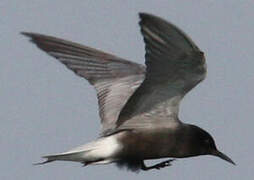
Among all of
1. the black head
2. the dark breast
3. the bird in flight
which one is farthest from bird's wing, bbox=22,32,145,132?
the black head

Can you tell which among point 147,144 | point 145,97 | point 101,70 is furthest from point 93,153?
point 101,70

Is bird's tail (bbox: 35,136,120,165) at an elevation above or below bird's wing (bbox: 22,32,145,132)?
below

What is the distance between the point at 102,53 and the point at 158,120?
1.62 meters

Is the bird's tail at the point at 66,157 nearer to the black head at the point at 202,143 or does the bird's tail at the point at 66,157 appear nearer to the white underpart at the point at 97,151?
the white underpart at the point at 97,151

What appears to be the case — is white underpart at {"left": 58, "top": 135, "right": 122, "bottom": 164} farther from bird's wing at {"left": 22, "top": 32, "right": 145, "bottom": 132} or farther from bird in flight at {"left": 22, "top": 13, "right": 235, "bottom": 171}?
bird's wing at {"left": 22, "top": 32, "right": 145, "bottom": 132}

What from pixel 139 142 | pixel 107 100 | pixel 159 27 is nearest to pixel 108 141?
pixel 139 142

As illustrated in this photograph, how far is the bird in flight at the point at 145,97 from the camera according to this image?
8938 mm

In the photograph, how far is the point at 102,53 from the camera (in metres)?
11.3

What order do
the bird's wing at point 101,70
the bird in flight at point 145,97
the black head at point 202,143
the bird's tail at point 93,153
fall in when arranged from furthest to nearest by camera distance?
the bird's wing at point 101,70
the black head at point 202,143
the bird's tail at point 93,153
the bird in flight at point 145,97

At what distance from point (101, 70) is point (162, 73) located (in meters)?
1.81

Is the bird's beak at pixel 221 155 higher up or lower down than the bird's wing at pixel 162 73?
lower down

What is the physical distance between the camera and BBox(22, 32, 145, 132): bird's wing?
34.9 feet

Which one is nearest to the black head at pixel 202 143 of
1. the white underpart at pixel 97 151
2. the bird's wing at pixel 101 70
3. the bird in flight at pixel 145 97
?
the bird in flight at pixel 145 97

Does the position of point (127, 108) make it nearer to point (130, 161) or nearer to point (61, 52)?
point (130, 161)
